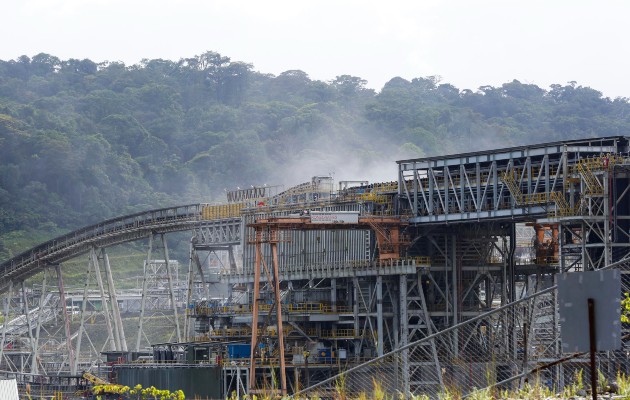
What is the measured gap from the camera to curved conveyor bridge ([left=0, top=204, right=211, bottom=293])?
104 metres

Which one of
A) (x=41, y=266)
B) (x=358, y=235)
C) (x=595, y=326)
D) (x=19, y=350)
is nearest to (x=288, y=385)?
(x=358, y=235)

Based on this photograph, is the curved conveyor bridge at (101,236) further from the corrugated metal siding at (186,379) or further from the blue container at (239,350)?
the corrugated metal siding at (186,379)

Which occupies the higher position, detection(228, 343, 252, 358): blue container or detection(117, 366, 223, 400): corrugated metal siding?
detection(228, 343, 252, 358): blue container

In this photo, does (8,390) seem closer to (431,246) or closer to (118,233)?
(431,246)

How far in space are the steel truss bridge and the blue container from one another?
1.69 metres

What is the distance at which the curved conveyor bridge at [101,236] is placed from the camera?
104 metres

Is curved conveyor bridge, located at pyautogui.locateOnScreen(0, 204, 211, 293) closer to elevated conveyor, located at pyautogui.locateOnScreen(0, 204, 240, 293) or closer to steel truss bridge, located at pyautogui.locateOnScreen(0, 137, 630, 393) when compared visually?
elevated conveyor, located at pyautogui.locateOnScreen(0, 204, 240, 293)

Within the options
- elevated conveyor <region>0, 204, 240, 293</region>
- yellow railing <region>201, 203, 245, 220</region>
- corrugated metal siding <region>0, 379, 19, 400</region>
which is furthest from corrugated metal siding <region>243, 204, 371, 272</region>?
corrugated metal siding <region>0, 379, 19, 400</region>

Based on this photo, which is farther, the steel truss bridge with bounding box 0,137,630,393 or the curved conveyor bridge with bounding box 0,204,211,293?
the curved conveyor bridge with bounding box 0,204,211,293

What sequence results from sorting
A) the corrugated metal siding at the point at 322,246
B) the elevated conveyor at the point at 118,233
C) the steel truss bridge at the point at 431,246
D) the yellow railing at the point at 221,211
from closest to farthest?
the steel truss bridge at the point at 431,246 → the corrugated metal siding at the point at 322,246 → the yellow railing at the point at 221,211 → the elevated conveyor at the point at 118,233

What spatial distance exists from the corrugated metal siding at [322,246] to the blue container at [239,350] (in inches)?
307

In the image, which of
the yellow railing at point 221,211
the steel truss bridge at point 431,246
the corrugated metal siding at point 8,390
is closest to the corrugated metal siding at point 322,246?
the steel truss bridge at point 431,246

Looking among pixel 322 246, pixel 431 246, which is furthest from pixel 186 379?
pixel 431 246

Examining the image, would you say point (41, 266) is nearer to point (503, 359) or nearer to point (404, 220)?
point (404, 220)
